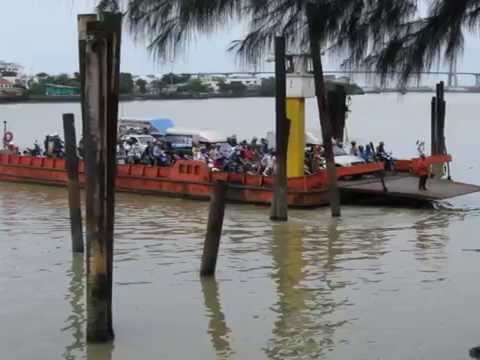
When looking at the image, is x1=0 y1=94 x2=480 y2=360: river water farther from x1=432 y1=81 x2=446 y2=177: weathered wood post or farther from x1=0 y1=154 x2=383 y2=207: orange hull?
x1=432 y1=81 x2=446 y2=177: weathered wood post

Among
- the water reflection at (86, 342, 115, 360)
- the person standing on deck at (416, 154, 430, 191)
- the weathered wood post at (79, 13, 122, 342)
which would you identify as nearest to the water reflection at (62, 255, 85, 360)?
the water reflection at (86, 342, 115, 360)

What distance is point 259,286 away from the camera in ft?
44.2

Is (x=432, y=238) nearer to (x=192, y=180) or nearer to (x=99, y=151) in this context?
(x=192, y=180)

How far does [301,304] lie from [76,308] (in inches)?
116

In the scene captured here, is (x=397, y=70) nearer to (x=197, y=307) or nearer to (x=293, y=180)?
(x=197, y=307)

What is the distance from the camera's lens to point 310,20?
192 inches

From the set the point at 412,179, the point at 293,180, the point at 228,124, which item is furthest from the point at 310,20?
the point at 228,124

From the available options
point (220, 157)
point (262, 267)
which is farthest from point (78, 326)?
point (220, 157)

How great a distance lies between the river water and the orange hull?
0.57m

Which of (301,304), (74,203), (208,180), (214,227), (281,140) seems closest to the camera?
(301,304)

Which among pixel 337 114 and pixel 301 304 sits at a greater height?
pixel 337 114

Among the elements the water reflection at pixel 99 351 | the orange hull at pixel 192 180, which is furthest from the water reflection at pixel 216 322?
the orange hull at pixel 192 180

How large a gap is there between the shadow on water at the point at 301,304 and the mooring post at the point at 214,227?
3.46ft

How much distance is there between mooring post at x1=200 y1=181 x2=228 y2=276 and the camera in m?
12.9
